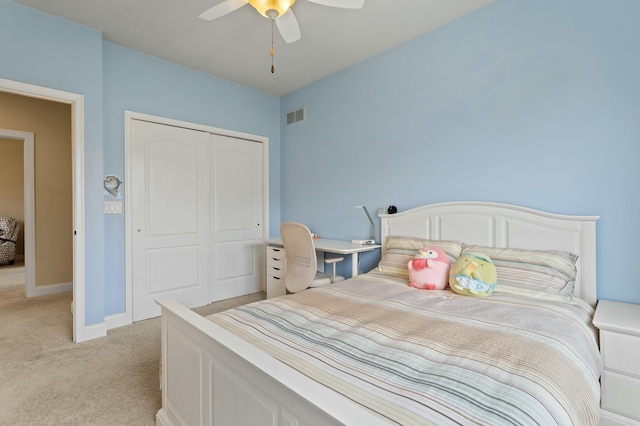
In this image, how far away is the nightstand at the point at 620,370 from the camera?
4.76 feet

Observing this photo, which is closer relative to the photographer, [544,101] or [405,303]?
[405,303]

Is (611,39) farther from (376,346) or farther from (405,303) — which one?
(376,346)

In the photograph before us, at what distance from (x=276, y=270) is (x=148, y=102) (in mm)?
2279

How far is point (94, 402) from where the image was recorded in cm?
185

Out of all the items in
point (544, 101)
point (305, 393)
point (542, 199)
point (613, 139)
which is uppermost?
point (544, 101)

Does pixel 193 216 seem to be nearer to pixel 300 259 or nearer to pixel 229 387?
pixel 300 259

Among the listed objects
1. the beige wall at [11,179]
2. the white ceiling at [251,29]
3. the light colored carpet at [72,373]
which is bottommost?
the light colored carpet at [72,373]

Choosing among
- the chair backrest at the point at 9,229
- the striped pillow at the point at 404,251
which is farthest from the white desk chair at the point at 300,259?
the chair backrest at the point at 9,229

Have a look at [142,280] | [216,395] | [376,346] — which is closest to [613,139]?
[376,346]

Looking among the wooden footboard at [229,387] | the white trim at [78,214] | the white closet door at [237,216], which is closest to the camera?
the wooden footboard at [229,387]

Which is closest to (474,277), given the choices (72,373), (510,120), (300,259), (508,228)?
(508,228)

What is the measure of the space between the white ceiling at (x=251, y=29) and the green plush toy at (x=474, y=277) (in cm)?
202

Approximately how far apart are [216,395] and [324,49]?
3061 mm

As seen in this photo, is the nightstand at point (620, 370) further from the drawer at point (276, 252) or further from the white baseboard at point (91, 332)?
the white baseboard at point (91, 332)
